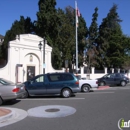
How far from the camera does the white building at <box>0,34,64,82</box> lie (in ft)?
67.9

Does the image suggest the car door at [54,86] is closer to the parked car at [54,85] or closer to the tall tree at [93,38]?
the parked car at [54,85]

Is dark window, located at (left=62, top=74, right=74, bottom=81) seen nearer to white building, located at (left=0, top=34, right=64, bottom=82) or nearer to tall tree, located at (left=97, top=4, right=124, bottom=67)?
white building, located at (left=0, top=34, right=64, bottom=82)

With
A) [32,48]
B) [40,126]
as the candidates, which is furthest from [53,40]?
[40,126]

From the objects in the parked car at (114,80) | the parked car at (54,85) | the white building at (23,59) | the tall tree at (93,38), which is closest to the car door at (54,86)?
the parked car at (54,85)

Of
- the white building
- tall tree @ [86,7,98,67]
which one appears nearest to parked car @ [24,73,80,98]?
the white building

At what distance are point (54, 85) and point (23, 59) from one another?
10.2 metres

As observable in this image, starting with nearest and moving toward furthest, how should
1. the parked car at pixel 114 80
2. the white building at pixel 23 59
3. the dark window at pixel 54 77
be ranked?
the dark window at pixel 54 77 < the white building at pixel 23 59 < the parked car at pixel 114 80

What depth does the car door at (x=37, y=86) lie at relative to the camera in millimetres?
12969

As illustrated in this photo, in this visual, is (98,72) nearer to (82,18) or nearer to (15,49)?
(82,18)

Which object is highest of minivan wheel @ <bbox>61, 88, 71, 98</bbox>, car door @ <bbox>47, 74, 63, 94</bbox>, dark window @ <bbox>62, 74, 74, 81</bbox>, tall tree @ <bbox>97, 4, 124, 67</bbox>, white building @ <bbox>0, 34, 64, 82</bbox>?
tall tree @ <bbox>97, 4, 124, 67</bbox>

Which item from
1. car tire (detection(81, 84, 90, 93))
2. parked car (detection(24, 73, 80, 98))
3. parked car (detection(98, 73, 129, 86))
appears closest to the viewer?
parked car (detection(24, 73, 80, 98))

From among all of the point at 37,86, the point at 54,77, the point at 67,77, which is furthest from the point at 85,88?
the point at 37,86

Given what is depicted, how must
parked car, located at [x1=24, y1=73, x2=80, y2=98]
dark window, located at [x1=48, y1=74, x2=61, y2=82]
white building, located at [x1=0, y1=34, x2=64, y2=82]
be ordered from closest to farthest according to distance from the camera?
1. parked car, located at [x1=24, y1=73, x2=80, y2=98]
2. dark window, located at [x1=48, y1=74, x2=61, y2=82]
3. white building, located at [x1=0, y1=34, x2=64, y2=82]

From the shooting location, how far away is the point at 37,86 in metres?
13.0
